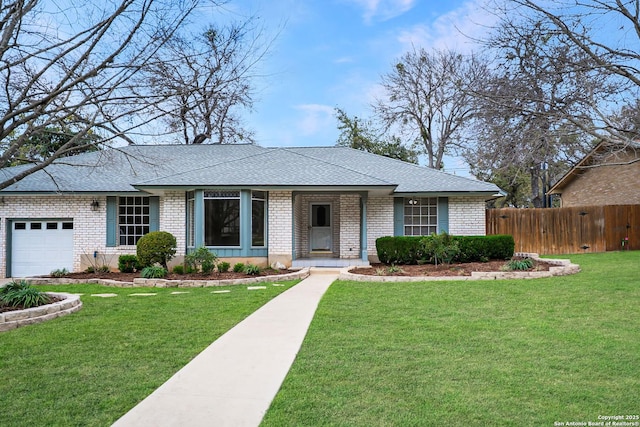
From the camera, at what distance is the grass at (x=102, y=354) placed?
3.64m

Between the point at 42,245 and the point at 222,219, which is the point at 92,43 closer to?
the point at 222,219

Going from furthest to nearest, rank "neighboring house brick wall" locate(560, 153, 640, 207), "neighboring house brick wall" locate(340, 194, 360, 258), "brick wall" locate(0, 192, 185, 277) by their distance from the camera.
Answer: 1. "neighboring house brick wall" locate(560, 153, 640, 207)
2. "neighboring house brick wall" locate(340, 194, 360, 258)
3. "brick wall" locate(0, 192, 185, 277)

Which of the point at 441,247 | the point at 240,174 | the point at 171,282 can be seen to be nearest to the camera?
the point at 171,282

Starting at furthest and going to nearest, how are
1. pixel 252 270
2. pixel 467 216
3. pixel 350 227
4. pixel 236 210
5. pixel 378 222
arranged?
pixel 350 227 → pixel 378 222 → pixel 467 216 → pixel 236 210 → pixel 252 270

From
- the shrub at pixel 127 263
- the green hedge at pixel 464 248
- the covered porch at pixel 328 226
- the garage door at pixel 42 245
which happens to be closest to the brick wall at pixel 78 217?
the garage door at pixel 42 245

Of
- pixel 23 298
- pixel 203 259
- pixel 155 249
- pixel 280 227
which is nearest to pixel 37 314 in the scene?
pixel 23 298

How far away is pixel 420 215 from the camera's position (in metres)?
15.4

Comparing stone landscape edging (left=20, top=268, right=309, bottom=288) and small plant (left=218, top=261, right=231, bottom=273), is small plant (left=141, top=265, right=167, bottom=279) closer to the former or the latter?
stone landscape edging (left=20, top=268, right=309, bottom=288)

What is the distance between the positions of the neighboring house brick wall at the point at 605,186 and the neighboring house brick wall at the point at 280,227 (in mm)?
14849

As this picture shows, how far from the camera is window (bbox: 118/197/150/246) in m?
15.0

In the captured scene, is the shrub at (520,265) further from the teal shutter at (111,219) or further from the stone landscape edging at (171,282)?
the teal shutter at (111,219)

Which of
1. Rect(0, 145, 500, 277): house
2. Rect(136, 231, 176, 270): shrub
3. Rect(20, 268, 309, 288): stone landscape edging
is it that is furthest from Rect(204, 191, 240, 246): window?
Rect(20, 268, 309, 288): stone landscape edging

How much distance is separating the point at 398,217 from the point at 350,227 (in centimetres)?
169

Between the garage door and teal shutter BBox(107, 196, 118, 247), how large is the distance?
1.43 metres
